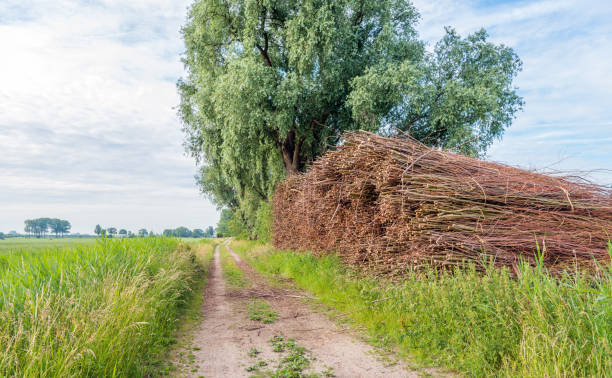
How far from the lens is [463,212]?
6008mm

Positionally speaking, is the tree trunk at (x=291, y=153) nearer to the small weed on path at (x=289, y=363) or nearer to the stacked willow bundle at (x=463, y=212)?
the stacked willow bundle at (x=463, y=212)

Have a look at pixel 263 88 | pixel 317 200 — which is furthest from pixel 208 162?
pixel 317 200

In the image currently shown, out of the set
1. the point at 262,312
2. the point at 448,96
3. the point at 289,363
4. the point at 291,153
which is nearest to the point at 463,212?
the point at 289,363

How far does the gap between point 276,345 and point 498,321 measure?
3056mm

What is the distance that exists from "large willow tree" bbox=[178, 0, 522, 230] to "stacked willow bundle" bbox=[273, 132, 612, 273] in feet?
21.1

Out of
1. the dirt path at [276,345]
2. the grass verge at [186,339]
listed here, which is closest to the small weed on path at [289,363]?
the dirt path at [276,345]

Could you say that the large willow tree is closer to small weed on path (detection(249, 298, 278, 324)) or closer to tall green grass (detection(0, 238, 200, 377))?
small weed on path (detection(249, 298, 278, 324))

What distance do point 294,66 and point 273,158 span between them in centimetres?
491

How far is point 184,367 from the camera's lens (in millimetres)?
4336

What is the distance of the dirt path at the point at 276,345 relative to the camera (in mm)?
4219

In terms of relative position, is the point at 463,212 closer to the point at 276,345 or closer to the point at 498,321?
the point at 498,321

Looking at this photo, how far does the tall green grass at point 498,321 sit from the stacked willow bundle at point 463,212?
71cm

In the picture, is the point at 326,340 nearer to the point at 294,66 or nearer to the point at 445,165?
the point at 445,165

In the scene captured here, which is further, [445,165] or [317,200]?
[317,200]
